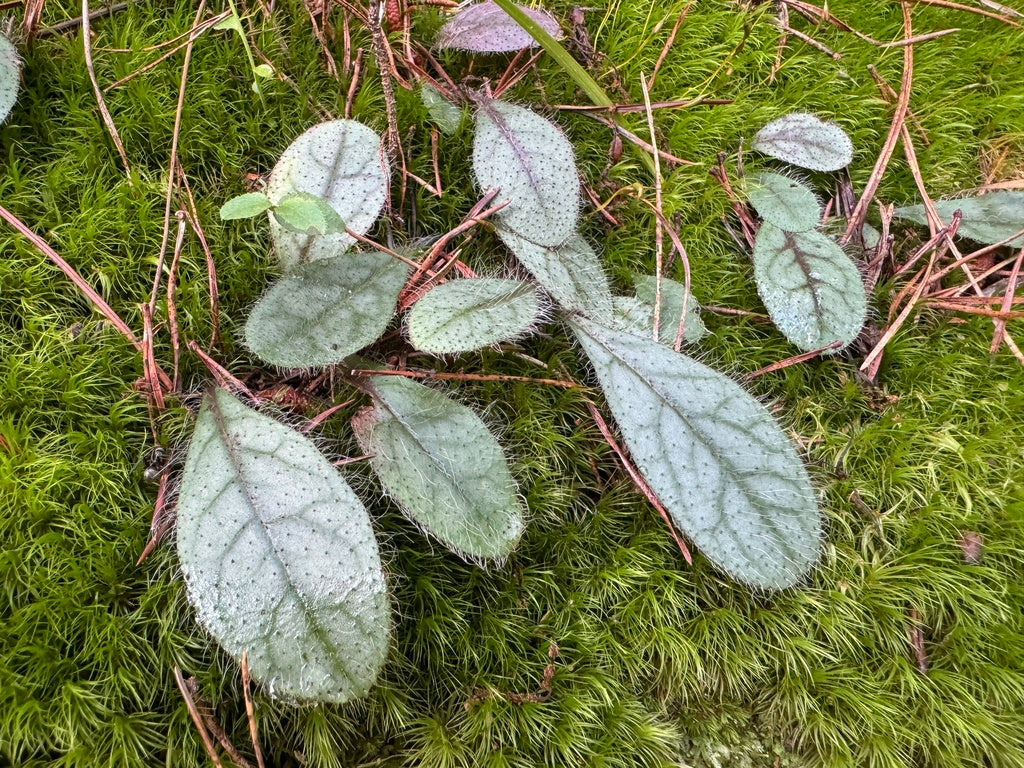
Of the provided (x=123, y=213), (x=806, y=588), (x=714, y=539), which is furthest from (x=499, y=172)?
(x=806, y=588)

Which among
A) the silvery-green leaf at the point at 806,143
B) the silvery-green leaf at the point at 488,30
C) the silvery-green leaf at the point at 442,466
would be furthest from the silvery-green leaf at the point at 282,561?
the silvery-green leaf at the point at 806,143

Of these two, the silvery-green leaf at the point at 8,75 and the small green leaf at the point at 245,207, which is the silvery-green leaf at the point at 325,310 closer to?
the small green leaf at the point at 245,207

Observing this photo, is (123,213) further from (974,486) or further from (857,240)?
(974,486)

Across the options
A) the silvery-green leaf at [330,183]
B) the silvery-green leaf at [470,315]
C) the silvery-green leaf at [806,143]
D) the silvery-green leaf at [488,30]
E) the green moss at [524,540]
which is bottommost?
the green moss at [524,540]

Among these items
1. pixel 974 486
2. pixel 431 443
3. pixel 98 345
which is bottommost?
pixel 974 486

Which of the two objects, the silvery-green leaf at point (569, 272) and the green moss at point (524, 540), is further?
the silvery-green leaf at point (569, 272)

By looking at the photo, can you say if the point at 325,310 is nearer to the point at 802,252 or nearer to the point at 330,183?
the point at 330,183
